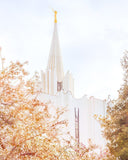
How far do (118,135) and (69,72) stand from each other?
2018 cm

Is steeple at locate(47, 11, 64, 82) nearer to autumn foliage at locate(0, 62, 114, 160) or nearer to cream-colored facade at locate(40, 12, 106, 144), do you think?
cream-colored facade at locate(40, 12, 106, 144)

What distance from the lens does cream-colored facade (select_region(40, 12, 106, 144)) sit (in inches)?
950

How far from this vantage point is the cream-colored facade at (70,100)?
2412 centimetres

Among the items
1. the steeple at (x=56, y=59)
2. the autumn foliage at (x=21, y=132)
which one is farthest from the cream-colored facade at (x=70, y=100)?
the autumn foliage at (x=21, y=132)

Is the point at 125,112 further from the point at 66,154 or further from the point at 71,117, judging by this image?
the point at 71,117

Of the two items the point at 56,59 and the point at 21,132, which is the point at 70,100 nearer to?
the point at 56,59

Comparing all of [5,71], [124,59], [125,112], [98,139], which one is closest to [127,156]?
[125,112]

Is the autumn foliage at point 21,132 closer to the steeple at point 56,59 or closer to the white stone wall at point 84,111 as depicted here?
the white stone wall at point 84,111

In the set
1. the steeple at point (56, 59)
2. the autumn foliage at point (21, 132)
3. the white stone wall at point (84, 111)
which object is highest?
the steeple at point (56, 59)

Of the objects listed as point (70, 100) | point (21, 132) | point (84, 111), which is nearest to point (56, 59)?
point (70, 100)

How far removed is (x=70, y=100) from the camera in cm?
2469

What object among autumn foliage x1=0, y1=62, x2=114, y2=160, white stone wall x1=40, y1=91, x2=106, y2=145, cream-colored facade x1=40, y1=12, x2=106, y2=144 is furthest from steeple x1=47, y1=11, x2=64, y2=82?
autumn foliage x1=0, y1=62, x2=114, y2=160

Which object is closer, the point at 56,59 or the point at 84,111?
the point at 84,111

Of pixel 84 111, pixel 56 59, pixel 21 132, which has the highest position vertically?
pixel 56 59
